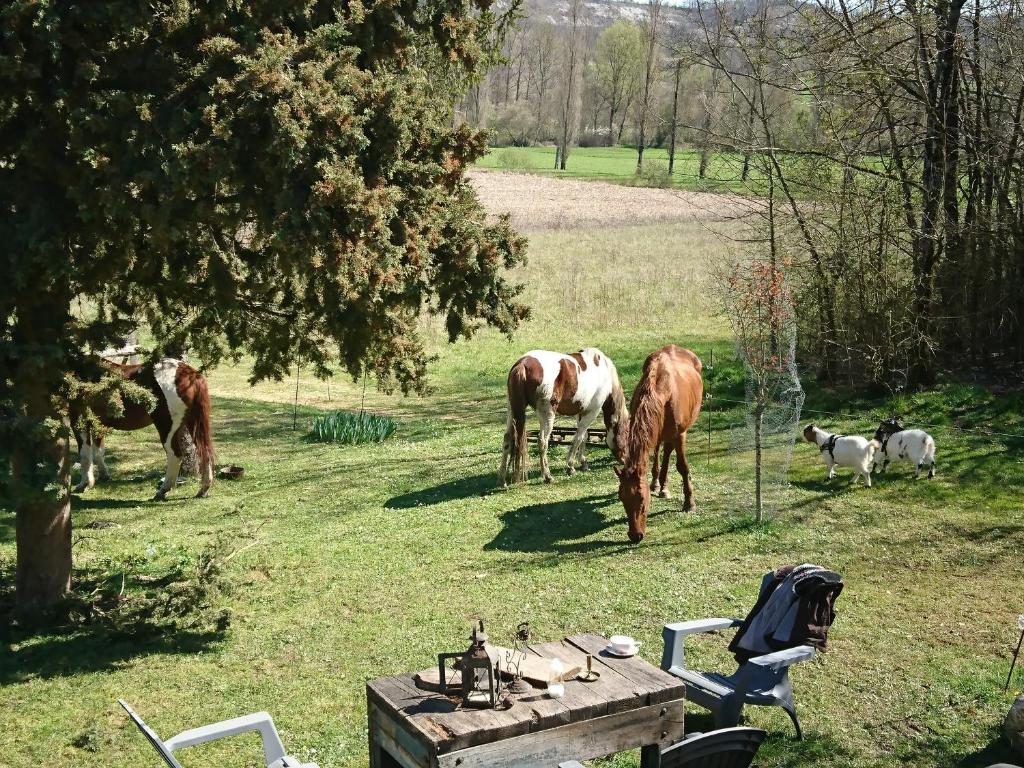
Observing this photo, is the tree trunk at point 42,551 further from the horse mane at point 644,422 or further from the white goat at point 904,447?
the white goat at point 904,447

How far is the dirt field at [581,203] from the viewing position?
39219 mm

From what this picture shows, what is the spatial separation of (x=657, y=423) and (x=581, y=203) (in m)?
35.0

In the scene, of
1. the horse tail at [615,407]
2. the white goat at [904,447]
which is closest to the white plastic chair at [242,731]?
the horse tail at [615,407]

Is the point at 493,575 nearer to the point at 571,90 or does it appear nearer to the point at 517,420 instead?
the point at 517,420

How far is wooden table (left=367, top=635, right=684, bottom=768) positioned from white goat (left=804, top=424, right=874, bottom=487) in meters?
7.63

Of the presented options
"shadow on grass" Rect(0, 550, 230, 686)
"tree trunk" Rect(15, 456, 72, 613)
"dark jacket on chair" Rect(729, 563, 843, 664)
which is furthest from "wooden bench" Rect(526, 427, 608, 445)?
"dark jacket on chair" Rect(729, 563, 843, 664)

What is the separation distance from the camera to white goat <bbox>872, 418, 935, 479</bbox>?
498 inches

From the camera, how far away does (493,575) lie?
10359 mm

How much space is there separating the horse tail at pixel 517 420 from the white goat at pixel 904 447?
14.9 ft

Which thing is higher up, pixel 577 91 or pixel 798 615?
pixel 577 91

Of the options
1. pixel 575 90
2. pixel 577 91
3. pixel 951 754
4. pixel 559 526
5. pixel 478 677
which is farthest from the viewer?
pixel 577 91

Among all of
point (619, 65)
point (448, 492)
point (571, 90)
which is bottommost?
point (448, 492)

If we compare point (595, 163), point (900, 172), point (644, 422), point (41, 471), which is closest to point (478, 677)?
point (41, 471)

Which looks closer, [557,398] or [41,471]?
[41,471]
